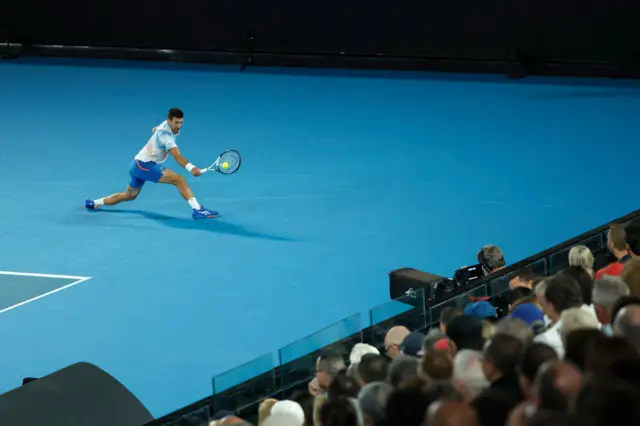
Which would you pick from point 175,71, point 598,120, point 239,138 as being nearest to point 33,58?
point 175,71

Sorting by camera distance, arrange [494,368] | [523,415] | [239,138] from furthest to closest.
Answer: [239,138], [494,368], [523,415]

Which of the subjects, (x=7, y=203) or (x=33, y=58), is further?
(x=33, y=58)

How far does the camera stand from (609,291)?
5.49 meters

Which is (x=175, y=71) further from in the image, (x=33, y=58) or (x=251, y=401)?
(x=251, y=401)

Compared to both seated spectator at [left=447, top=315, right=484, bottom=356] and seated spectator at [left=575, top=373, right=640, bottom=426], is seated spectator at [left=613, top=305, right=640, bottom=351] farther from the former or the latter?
seated spectator at [left=575, top=373, right=640, bottom=426]

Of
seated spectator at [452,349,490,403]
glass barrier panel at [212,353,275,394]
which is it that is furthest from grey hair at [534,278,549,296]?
glass barrier panel at [212,353,275,394]

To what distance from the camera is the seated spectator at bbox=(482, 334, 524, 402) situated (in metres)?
4.66

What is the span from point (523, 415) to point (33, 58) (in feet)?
72.1

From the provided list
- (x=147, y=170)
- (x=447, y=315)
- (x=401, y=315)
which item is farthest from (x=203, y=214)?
(x=447, y=315)

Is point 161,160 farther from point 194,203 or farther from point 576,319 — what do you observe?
point 576,319

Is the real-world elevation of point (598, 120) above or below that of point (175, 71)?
below

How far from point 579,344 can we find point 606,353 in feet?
0.82

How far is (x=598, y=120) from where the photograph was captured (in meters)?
16.8

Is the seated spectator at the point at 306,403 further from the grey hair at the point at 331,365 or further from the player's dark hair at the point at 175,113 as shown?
the player's dark hair at the point at 175,113
